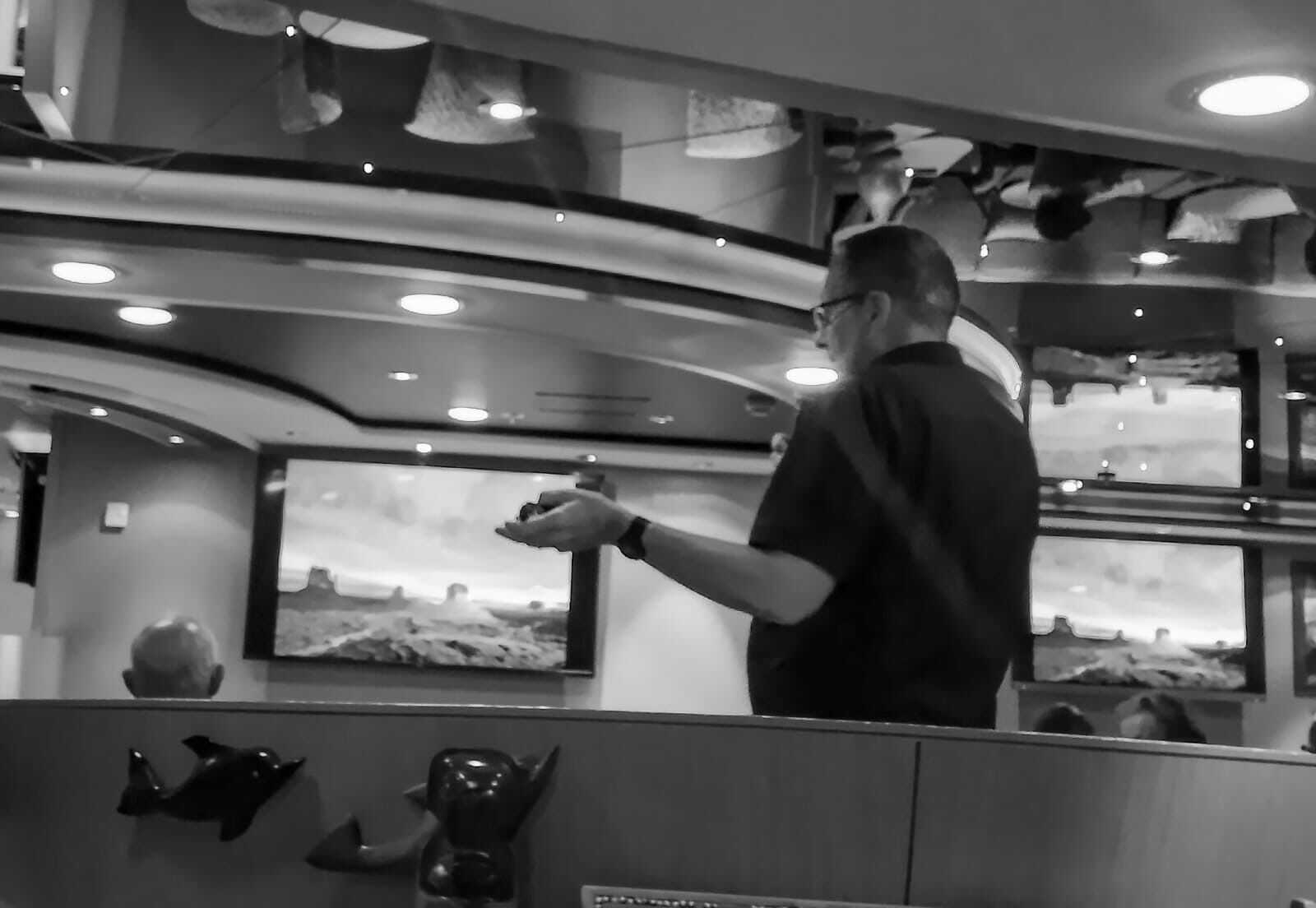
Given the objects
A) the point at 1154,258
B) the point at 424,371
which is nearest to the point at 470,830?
the point at 1154,258

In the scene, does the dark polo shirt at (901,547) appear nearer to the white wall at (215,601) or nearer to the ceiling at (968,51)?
the ceiling at (968,51)

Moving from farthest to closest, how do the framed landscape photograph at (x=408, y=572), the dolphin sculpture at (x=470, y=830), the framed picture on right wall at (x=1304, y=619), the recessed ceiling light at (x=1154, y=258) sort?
the framed landscape photograph at (x=408, y=572), the framed picture on right wall at (x=1304, y=619), the recessed ceiling light at (x=1154, y=258), the dolphin sculpture at (x=470, y=830)

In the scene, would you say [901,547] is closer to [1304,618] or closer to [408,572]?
[1304,618]

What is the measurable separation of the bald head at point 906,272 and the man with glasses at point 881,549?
79mm

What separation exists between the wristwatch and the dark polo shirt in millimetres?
135

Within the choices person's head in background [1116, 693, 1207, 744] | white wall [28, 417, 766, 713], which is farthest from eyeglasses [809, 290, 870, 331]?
white wall [28, 417, 766, 713]

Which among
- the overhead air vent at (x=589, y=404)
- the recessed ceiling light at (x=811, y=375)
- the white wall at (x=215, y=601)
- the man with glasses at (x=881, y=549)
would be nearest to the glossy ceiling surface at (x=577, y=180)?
the recessed ceiling light at (x=811, y=375)

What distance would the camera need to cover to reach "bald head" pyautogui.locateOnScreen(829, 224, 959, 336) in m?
1.62

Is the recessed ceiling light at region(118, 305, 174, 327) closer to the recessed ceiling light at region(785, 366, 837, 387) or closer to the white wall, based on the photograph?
the recessed ceiling light at region(785, 366, 837, 387)

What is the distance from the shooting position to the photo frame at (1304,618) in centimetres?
628

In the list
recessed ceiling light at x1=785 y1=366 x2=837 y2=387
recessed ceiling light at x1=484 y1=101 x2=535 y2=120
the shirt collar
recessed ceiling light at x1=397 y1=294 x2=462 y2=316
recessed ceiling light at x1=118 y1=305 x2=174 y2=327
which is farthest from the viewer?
recessed ceiling light at x1=785 y1=366 x2=837 y2=387

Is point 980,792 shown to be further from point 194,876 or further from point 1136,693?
point 1136,693

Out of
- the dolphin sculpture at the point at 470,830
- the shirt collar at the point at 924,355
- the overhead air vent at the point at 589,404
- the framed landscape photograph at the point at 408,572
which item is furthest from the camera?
the framed landscape photograph at the point at 408,572

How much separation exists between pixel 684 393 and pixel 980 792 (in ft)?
12.8
